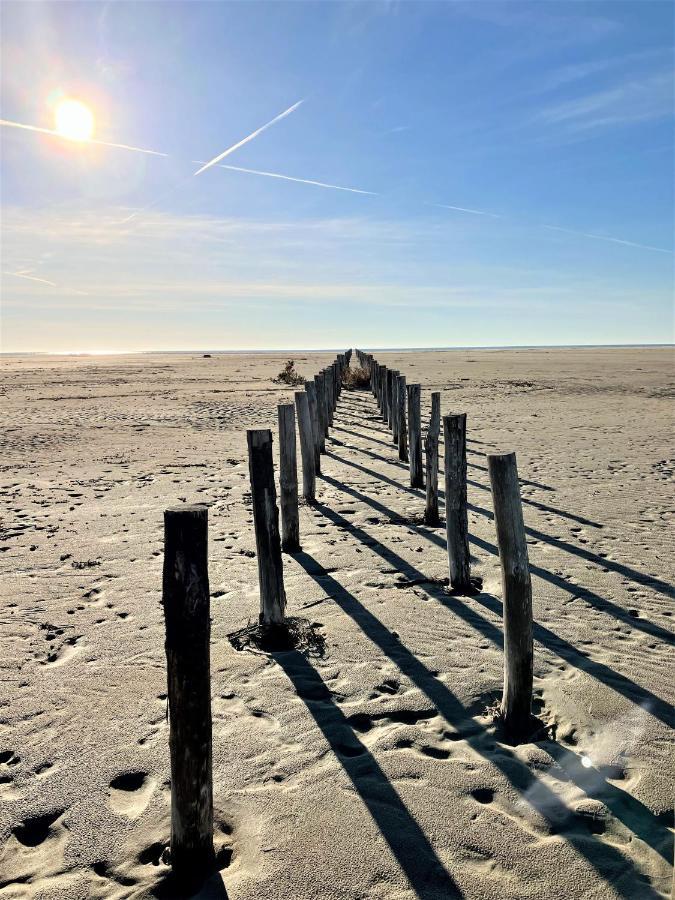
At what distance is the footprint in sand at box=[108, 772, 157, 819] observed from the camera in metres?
3.27

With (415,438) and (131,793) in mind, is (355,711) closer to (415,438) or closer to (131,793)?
(131,793)

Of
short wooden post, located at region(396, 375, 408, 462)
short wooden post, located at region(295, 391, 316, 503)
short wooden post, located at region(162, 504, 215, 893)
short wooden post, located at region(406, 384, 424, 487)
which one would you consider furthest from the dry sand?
short wooden post, located at region(396, 375, 408, 462)

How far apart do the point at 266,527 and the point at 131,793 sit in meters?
2.14

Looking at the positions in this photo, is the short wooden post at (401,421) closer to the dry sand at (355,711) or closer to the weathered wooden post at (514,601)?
the dry sand at (355,711)

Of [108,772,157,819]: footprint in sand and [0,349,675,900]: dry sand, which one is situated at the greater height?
[0,349,675,900]: dry sand

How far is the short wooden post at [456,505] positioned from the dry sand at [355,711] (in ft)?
0.95

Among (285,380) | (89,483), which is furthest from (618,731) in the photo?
(285,380)

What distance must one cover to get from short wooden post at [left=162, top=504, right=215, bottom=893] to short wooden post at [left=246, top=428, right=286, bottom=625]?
2.17m

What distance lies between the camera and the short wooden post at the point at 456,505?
594 cm

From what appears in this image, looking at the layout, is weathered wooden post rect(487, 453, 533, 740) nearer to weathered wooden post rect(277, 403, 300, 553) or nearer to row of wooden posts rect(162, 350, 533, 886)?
row of wooden posts rect(162, 350, 533, 886)

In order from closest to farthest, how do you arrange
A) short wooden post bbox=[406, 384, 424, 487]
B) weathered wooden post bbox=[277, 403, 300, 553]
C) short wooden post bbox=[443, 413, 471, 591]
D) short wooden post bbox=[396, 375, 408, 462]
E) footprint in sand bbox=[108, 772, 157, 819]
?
footprint in sand bbox=[108, 772, 157, 819], short wooden post bbox=[443, 413, 471, 591], weathered wooden post bbox=[277, 403, 300, 553], short wooden post bbox=[406, 384, 424, 487], short wooden post bbox=[396, 375, 408, 462]

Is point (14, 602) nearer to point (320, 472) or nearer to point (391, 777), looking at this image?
point (391, 777)

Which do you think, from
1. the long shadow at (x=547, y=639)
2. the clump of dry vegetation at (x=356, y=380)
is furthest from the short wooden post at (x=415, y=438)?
the clump of dry vegetation at (x=356, y=380)

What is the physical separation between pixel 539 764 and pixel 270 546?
2.49 m
